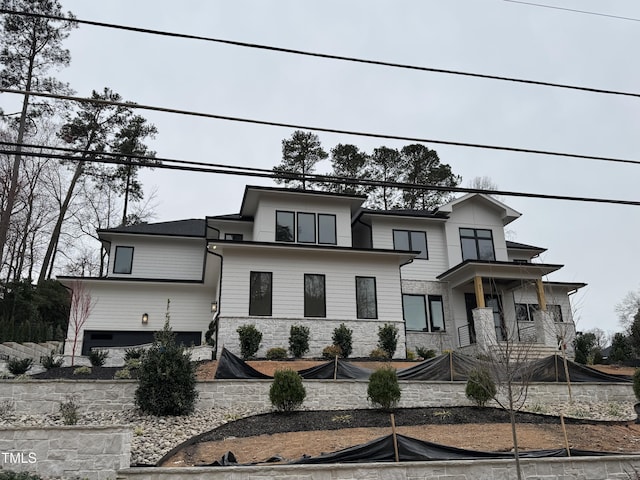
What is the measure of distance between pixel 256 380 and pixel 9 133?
2199cm

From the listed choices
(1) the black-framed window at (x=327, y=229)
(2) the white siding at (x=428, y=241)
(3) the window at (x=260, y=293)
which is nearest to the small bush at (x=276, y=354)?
(3) the window at (x=260, y=293)

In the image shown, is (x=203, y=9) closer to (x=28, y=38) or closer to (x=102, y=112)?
(x=28, y=38)

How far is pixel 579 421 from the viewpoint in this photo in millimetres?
10938

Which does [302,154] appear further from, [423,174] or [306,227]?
[306,227]

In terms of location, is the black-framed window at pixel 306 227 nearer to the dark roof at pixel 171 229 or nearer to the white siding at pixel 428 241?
the white siding at pixel 428 241

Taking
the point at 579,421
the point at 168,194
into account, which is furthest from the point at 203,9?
the point at 168,194

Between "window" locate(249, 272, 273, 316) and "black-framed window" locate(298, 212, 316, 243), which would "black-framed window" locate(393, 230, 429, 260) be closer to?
"black-framed window" locate(298, 212, 316, 243)

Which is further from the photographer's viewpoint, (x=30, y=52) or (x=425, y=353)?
(x=30, y=52)

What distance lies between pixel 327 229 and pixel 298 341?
5.51m

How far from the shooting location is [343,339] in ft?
54.6

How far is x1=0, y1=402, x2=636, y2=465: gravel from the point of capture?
29.2 feet

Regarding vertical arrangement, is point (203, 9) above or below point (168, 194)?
below

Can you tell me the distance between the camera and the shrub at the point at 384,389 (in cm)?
1112

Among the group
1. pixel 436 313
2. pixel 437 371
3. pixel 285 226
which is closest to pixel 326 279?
pixel 285 226
